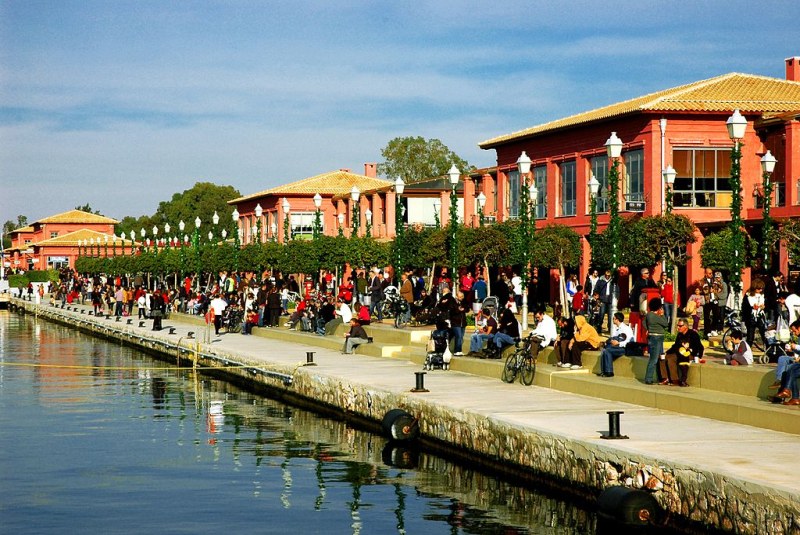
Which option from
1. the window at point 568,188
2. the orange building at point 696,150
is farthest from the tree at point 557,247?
the window at point 568,188

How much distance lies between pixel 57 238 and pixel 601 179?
303 ft

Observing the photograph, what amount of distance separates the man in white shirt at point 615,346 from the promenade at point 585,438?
0.35 meters

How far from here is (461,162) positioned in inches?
4299

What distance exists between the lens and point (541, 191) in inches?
2023

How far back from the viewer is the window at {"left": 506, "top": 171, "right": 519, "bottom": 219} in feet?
171

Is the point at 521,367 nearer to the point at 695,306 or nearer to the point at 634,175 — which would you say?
the point at 695,306

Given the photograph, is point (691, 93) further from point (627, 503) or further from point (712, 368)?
point (627, 503)

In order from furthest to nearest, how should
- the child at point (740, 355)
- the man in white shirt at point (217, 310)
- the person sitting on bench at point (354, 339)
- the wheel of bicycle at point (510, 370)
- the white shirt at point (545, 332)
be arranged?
the man in white shirt at point (217, 310) → the person sitting on bench at point (354, 339) → the white shirt at point (545, 332) → the wheel of bicycle at point (510, 370) → the child at point (740, 355)

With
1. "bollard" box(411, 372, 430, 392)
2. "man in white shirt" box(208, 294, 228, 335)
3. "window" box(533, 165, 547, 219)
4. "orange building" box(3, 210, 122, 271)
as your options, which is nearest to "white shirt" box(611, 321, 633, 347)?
"bollard" box(411, 372, 430, 392)

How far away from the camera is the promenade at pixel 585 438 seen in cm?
1202

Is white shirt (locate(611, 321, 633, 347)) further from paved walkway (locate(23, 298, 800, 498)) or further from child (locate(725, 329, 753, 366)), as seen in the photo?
child (locate(725, 329, 753, 366))

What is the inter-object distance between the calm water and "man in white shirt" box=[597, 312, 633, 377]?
3744 mm

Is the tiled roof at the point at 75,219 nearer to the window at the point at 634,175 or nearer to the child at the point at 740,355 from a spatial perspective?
the window at the point at 634,175

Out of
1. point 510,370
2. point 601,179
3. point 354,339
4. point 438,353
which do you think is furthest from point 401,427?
point 601,179
